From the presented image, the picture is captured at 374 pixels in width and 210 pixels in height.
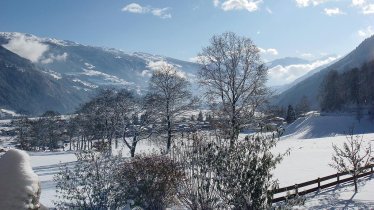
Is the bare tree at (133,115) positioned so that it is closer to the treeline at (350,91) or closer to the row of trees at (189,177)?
the row of trees at (189,177)

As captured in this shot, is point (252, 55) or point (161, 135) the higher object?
point (252, 55)

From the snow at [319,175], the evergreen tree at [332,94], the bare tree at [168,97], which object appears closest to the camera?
the snow at [319,175]

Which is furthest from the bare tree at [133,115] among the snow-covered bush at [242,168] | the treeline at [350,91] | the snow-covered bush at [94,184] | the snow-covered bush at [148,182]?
the treeline at [350,91]

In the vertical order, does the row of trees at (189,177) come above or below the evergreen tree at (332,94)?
below

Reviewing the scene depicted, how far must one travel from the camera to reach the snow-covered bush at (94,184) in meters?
14.5

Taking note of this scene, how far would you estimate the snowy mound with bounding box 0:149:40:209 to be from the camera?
583 centimetres

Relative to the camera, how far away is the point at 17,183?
19.5 feet

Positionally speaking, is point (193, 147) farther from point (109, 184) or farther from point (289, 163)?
point (289, 163)

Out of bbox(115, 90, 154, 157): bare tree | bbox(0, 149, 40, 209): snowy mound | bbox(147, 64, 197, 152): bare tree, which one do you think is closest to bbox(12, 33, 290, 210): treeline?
bbox(0, 149, 40, 209): snowy mound

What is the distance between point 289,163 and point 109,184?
71.6ft

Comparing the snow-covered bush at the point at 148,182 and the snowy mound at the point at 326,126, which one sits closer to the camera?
the snow-covered bush at the point at 148,182

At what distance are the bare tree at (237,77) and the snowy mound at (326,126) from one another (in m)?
42.4

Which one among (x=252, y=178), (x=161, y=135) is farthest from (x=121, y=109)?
(x=252, y=178)

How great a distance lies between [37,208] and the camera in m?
6.13
